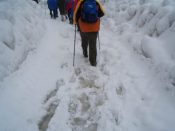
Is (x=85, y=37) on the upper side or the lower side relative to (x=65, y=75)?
upper

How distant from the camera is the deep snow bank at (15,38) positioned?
5.15 m

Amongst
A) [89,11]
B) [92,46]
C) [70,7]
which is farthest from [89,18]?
[70,7]

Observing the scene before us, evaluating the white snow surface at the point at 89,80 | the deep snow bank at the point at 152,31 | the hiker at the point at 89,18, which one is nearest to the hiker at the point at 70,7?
the deep snow bank at the point at 152,31

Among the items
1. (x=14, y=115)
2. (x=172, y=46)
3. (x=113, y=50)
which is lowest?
(x=113, y=50)

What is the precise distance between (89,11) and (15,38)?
2.45m

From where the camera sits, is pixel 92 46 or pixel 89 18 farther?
pixel 92 46

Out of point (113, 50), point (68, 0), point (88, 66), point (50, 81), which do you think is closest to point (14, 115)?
point (50, 81)

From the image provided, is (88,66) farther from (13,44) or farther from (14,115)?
(14,115)

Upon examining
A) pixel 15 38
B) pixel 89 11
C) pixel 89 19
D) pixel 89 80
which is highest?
pixel 89 11

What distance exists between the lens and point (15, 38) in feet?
19.9

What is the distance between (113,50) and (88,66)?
4.77 feet

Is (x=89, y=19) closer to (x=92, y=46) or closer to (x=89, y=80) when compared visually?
(x=92, y=46)

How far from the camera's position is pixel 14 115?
407cm

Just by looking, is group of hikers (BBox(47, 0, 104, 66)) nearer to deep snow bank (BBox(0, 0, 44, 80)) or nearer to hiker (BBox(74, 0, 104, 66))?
hiker (BBox(74, 0, 104, 66))
